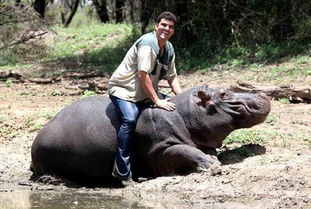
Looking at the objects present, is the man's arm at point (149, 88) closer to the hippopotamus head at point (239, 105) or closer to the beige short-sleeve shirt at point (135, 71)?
the beige short-sleeve shirt at point (135, 71)

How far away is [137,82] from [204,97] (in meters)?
0.71

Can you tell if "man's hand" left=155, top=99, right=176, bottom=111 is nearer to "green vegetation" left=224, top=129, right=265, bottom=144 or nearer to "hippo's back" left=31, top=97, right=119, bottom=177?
"hippo's back" left=31, top=97, right=119, bottom=177

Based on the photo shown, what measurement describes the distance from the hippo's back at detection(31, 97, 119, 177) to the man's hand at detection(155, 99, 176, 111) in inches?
19.4

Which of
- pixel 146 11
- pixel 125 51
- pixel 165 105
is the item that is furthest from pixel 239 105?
pixel 125 51


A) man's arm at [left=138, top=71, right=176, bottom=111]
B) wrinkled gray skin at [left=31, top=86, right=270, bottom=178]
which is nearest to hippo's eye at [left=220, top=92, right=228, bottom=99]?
wrinkled gray skin at [left=31, top=86, right=270, bottom=178]

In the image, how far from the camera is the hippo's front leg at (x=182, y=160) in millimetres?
6734

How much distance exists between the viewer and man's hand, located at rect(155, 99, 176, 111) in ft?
22.7

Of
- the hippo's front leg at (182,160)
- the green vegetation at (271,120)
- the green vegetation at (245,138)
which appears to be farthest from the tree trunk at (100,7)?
the hippo's front leg at (182,160)

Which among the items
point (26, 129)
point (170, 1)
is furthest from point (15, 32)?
point (26, 129)

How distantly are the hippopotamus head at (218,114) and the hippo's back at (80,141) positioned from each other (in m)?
0.81

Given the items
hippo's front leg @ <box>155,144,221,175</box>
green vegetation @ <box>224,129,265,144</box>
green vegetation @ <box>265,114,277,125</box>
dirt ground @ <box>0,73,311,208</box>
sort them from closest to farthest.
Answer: dirt ground @ <box>0,73,311,208</box>, hippo's front leg @ <box>155,144,221,175</box>, green vegetation @ <box>224,129,265,144</box>, green vegetation @ <box>265,114,277,125</box>

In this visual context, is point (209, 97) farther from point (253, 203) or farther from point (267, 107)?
point (253, 203)

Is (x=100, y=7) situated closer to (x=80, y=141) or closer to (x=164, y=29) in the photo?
(x=80, y=141)

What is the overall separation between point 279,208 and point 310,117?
359 centimetres
